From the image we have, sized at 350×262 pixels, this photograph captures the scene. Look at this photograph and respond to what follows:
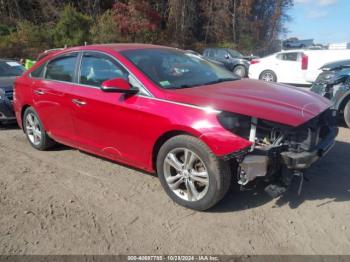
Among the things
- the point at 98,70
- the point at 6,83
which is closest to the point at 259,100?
the point at 98,70

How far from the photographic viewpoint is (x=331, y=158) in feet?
17.3

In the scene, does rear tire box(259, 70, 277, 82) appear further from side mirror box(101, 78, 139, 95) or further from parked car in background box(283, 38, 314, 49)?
parked car in background box(283, 38, 314, 49)

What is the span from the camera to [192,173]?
12.5 feet

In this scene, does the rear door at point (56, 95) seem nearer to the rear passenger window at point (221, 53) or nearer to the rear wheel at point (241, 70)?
the rear wheel at point (241, 70)

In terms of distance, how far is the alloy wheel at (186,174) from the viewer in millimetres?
3760

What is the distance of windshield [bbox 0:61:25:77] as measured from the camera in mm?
9232

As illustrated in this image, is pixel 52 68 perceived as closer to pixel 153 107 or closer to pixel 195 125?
pixel 153 107

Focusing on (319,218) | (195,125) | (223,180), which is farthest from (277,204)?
(195,125)

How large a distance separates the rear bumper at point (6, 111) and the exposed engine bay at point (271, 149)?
5604 mm

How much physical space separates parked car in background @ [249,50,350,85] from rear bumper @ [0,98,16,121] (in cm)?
892

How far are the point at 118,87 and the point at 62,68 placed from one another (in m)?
1.62

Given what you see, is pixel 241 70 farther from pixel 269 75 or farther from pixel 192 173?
pixel 192 173

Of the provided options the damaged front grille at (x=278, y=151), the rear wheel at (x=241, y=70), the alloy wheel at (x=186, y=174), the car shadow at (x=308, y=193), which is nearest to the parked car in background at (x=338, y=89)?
the car shadow at (x=308, y=193)

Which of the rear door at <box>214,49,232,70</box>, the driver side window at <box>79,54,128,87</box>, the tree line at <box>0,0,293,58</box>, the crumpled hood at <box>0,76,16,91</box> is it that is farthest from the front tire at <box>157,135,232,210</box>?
the tree line at <box>0,0,293,58</box>
